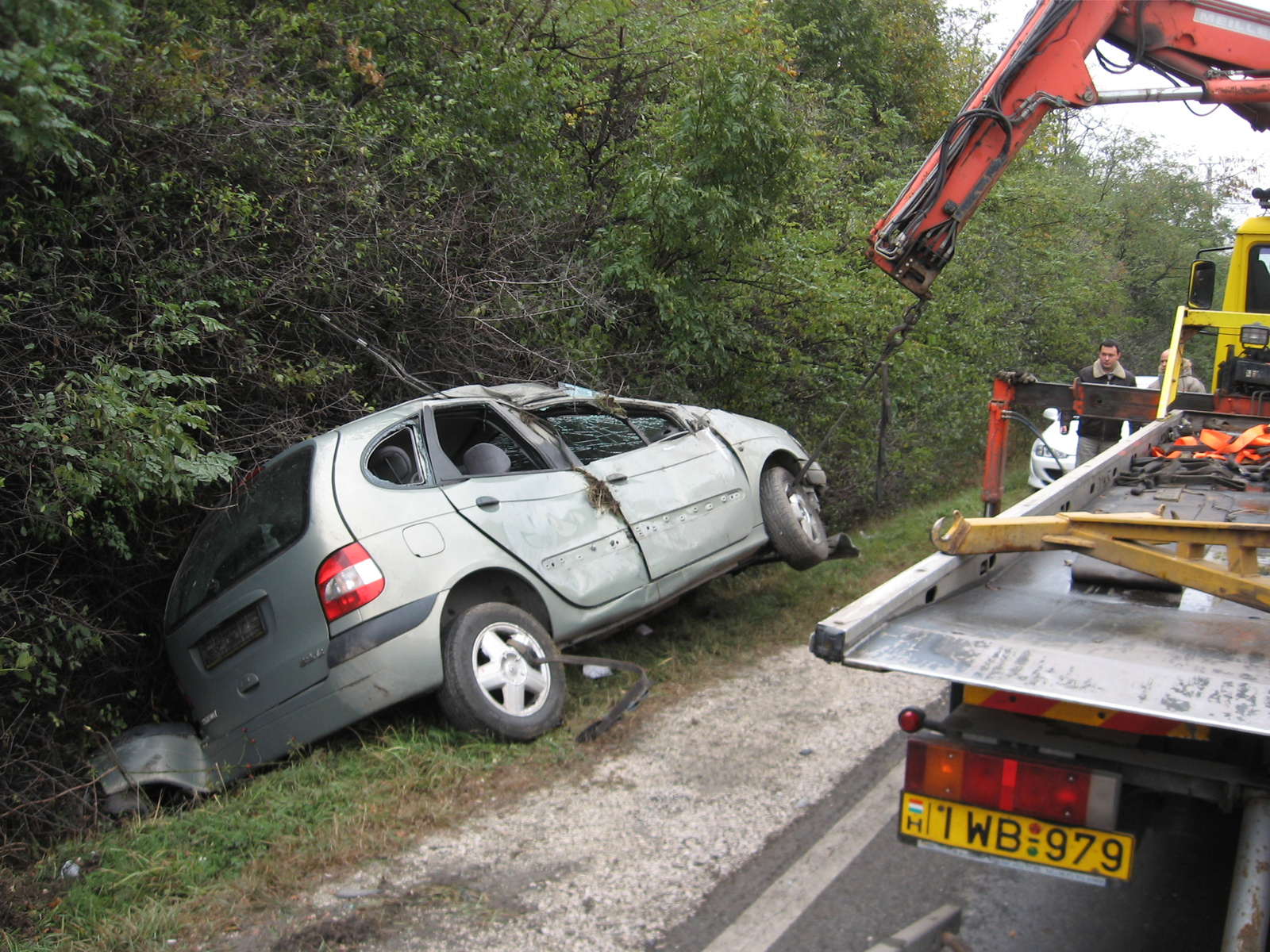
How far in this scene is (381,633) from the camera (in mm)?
4398

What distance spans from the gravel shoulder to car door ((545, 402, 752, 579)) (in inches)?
36.3

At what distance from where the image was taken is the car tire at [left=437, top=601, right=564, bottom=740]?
4547 millimetres

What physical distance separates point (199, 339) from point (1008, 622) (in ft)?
13.1

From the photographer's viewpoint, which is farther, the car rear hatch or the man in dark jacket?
the man in dark jacket

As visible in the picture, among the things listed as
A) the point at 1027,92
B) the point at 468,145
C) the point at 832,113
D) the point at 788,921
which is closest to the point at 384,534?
the point at 788,921

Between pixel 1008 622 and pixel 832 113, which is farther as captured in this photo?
pixel 832 113

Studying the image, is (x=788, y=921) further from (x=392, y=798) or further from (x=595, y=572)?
(x=595, y=572)

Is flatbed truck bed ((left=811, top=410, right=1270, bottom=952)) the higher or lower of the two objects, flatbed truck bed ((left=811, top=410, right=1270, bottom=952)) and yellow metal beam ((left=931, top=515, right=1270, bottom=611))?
the lower

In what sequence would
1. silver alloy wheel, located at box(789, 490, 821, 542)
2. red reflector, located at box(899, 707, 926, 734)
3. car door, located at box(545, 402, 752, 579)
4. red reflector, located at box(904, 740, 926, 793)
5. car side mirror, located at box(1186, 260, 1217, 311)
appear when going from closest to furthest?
red reflector, located at box(904, 740, 926, 793) → red reflector, located at box(899, 707, 926, 734) → car door, located at box(545, 402, 752, 579) → silver alloy wheel, located at box(789, 490, 821, 542) → car side mirror, located at box(1186, 260, 1217, 311)

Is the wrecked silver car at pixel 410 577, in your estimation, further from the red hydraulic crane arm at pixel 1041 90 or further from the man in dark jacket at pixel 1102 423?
the man in dark jacket at pixel 1102 423

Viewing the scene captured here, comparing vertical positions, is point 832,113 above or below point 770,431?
above

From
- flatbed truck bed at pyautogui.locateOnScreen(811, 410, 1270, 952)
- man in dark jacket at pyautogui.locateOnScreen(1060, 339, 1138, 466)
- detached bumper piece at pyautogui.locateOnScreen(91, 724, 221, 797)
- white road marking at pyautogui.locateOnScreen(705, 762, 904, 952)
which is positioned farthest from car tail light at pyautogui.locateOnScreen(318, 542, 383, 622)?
man in dark jacket at pyautogui.locateOnScreen(1060, 339, 1138, 466)

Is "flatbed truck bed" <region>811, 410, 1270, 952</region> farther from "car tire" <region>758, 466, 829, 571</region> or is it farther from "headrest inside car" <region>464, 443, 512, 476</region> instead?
"car tire" <region>758, 466, 829, 571</region>

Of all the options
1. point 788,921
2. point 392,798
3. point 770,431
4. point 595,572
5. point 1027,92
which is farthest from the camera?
point 770,431
